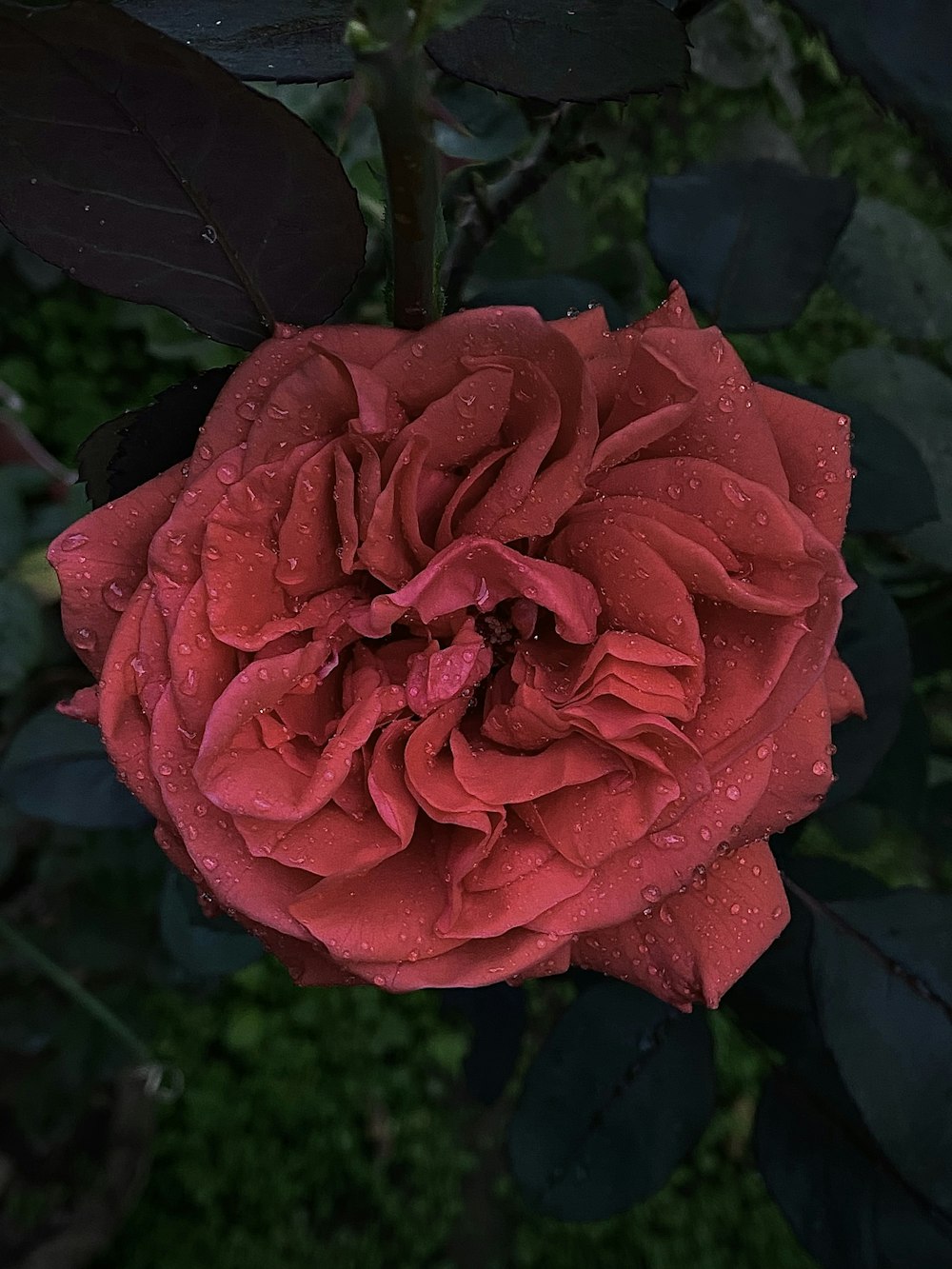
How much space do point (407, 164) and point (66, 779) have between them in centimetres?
62

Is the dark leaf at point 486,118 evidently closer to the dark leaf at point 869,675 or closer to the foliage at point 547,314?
the foliage at point 547,314

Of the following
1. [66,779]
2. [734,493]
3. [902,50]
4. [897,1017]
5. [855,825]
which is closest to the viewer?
[902,50]

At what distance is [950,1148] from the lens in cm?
47

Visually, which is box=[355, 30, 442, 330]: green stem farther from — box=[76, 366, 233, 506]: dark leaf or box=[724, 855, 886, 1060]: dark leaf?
box=[724, 855, 886, 1060]: dark leaf

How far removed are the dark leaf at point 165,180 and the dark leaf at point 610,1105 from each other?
0.51 meters

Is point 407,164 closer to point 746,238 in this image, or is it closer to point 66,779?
point 746,238

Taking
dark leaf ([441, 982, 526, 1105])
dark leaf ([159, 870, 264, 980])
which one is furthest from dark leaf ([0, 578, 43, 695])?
dark leaf ([441, 982, 526, 1105])

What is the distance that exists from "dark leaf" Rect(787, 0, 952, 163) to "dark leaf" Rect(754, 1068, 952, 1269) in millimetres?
583

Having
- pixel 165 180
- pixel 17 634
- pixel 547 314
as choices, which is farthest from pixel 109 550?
pixel 17 634

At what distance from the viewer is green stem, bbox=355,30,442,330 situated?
230mm

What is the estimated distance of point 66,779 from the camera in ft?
2.43

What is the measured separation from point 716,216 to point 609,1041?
1.82ft

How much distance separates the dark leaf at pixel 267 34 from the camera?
305 mm

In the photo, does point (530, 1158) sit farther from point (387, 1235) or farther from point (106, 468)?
point (387, 1235)
